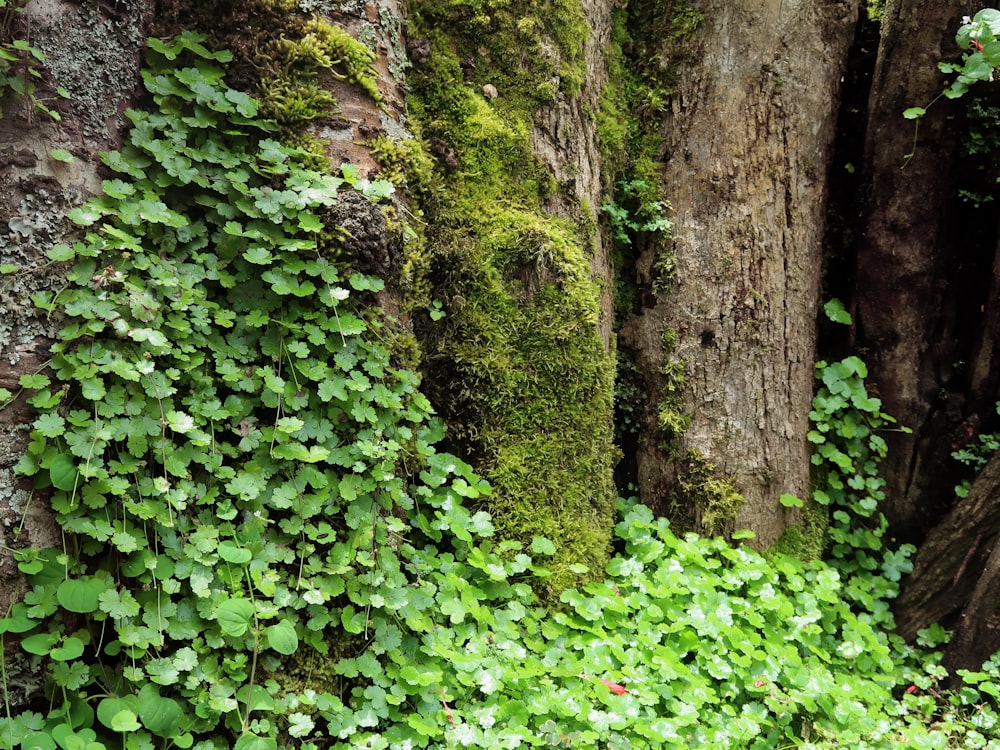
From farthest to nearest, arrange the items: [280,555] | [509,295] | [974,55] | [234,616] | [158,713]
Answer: [974,55] < [509,295] < [280,555] < [234,616] < [158,713]

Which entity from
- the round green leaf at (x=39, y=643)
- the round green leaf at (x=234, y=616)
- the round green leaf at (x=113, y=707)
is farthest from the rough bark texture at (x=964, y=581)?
the round green leaf at (x=39, y=643)

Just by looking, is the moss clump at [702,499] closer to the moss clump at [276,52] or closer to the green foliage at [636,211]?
the green foliage at [636,211]

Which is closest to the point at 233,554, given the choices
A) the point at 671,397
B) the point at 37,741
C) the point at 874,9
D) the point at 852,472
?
the point at 37,741

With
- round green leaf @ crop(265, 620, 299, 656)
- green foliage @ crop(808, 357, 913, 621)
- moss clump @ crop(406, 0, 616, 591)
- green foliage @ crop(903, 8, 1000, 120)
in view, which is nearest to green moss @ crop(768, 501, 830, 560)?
green foliage @ crop(808, 357, 913, 621)

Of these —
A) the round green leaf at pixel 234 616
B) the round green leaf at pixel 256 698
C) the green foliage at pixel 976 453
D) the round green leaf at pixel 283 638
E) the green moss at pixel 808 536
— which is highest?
the green foliage at pixel 976 453

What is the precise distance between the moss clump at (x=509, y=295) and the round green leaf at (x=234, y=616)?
117cm

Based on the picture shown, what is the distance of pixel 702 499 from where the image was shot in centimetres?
337

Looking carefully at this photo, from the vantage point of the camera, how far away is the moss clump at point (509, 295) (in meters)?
2.90

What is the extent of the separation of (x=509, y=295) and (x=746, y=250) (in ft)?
4.64

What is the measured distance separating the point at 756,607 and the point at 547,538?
101 centimetres

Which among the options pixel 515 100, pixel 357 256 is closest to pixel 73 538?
pixel 357 256

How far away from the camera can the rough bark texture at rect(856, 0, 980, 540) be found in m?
3.48

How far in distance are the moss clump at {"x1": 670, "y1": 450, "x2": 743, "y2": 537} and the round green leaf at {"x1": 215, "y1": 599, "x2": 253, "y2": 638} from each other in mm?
2252

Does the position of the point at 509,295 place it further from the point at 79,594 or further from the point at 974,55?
the point at 974,55
